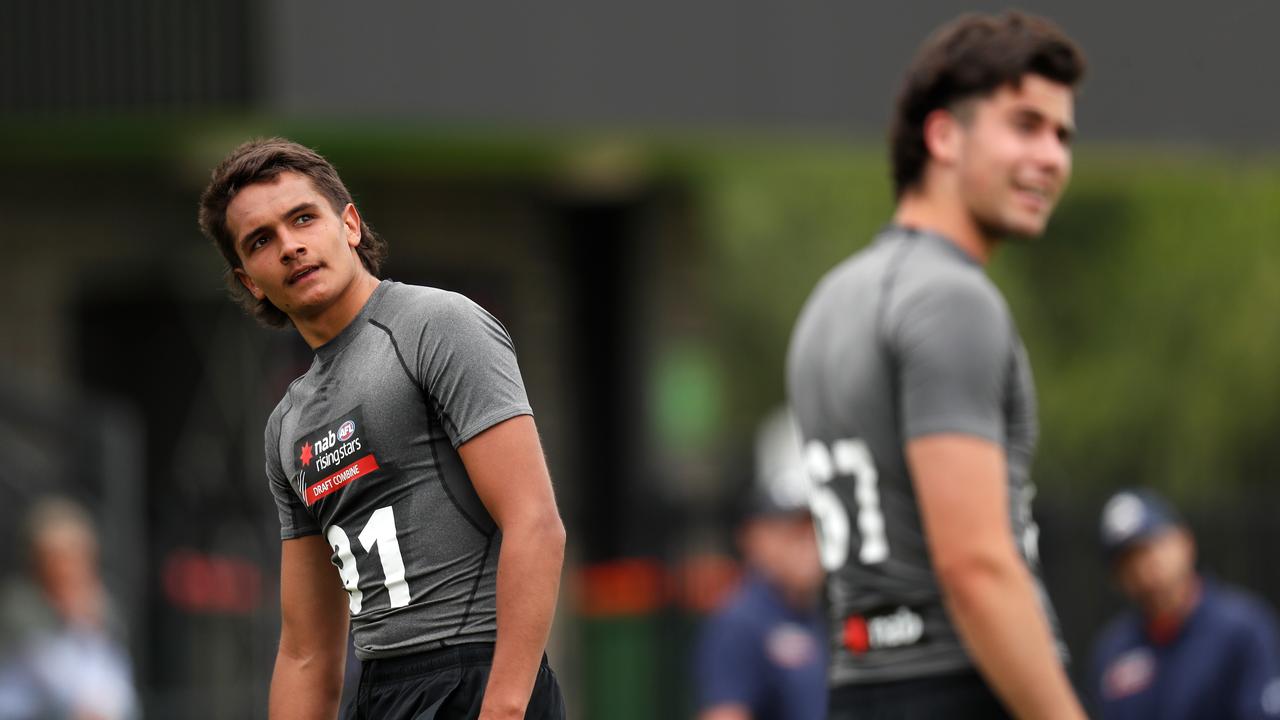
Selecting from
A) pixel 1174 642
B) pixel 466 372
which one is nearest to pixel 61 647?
pixel 1174 642

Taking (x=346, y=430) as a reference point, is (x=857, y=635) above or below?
below

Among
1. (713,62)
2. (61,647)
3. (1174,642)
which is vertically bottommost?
(61,647)

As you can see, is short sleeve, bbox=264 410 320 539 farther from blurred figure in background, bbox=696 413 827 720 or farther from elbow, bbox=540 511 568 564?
blurred figure in background, bbox=696 413 827 720

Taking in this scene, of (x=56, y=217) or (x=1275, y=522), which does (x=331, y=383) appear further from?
(x=56, y=217)

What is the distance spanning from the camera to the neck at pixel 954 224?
13.2ft

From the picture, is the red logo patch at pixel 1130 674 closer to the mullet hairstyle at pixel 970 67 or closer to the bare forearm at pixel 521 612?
the mullet hairstyle at pixel 970 67

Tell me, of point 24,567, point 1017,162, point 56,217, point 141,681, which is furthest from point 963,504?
point 56,217

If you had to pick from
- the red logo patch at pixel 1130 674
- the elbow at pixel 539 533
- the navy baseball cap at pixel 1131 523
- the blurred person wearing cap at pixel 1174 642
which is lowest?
Result: the red logo patch at pixel 1130 674

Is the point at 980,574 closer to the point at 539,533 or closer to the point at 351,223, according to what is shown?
the point at 539,533

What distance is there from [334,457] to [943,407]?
1169 millimetres

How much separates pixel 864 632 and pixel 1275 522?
10523mm

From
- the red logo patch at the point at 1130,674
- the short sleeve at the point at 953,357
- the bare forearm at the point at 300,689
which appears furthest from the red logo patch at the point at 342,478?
the red logo patch at the point at 1130,674

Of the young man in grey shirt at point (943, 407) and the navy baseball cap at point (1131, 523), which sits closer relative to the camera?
the young man in grey shirt at point (943, 407)

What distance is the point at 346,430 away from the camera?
12.8ft
